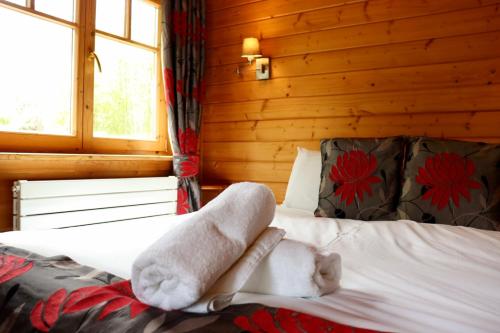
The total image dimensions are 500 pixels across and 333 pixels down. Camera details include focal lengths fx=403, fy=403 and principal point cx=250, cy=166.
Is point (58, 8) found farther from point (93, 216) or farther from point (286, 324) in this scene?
point (286, 324)

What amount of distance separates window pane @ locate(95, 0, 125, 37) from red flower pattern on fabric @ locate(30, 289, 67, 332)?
2173mm

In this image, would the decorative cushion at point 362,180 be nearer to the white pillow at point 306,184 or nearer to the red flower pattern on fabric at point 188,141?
the white pillow at point 306,184

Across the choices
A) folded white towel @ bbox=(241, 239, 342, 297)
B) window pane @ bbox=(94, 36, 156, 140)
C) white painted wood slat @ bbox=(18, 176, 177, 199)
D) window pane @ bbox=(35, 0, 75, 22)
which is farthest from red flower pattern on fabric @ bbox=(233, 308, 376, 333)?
window pane @ bbox=(35, 0, 75, 22)

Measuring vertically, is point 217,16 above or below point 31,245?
above

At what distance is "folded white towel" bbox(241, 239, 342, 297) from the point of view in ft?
2.55

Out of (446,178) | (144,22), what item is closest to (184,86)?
(144,22)

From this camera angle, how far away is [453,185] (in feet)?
5.49

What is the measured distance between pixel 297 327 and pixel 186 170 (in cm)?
235

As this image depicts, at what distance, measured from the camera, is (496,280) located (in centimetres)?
93

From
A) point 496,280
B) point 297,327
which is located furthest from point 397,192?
point 297,327

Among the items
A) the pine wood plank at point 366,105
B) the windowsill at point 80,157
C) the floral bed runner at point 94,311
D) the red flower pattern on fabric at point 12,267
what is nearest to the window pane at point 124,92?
the windowsill at point 80,157

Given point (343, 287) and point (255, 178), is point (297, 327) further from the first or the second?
point (255, 178)

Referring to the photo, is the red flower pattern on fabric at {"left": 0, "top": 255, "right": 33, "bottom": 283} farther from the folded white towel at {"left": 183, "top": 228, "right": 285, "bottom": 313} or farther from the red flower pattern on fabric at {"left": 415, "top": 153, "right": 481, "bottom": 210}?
the red flower pattern on fabric at {"left": 415, "top": 153, "right": 481, "bottom": 210}

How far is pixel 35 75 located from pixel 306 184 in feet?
5.34
